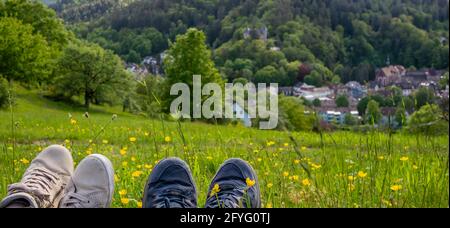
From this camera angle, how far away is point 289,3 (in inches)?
2763

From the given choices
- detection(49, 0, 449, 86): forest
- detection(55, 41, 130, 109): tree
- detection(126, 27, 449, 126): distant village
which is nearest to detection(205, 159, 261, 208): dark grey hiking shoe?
detection(126, 27, 449, 126): distant village

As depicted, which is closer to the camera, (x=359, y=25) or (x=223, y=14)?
(x=359, y=25)

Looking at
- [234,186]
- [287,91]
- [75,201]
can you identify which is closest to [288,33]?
[287,91]

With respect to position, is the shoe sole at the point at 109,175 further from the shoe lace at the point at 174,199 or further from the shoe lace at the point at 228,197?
the shoe lace at the point at 228,197

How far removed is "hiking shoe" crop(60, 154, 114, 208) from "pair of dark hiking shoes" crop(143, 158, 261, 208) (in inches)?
6.5

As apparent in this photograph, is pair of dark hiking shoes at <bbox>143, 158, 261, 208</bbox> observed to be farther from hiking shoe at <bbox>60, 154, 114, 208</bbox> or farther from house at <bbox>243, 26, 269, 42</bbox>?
house at <bbox>243, 26, 269, 42</bbox>

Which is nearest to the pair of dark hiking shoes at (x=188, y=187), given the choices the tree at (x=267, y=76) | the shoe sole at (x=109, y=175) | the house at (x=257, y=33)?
the shoe sole at (x=109, y=175)

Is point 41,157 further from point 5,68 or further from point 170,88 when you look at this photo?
point 170,88

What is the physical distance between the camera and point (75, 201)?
1.84 meters

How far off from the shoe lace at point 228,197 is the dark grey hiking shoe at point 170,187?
0.33 ft

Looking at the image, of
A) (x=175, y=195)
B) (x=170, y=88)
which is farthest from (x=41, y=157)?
(x=170, y=88)
